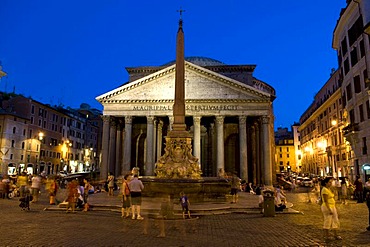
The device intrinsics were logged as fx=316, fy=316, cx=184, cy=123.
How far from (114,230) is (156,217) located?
7.61 feet

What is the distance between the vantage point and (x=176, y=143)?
14.1 metres

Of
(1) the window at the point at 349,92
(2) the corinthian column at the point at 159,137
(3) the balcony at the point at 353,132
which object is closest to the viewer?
(3) the balcony at the point at 353,132

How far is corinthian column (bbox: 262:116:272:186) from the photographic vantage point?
104 feet

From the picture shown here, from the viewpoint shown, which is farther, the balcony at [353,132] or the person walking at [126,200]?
the balcony at [353,132]

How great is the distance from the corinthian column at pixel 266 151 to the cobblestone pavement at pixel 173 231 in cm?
2075

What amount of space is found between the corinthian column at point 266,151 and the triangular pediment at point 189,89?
2482mm

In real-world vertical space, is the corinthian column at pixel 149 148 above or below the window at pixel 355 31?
below

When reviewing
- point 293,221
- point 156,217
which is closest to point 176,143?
point 156,217

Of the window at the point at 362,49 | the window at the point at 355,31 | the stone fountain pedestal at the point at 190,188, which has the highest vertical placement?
the window at the point at 355,31

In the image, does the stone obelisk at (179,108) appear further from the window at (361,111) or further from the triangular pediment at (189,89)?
the triangular pediment at (189,89)

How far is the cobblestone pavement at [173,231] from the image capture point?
674 centimetres

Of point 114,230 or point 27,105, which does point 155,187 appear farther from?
point 27,105

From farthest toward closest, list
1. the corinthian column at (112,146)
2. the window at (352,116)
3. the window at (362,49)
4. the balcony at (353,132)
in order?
the corinthian column at (112,146) < the window at (352,116) < the balcony at (353,132) < the window at (362,49)

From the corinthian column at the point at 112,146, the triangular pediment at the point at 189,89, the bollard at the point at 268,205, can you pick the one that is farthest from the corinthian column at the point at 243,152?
the bollard at the point at 268,205
